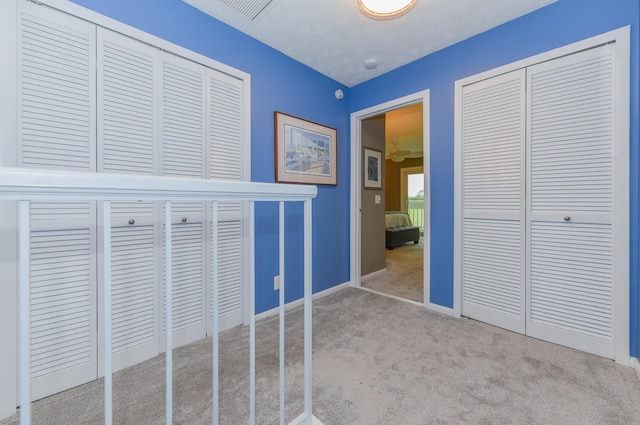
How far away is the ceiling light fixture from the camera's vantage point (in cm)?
166

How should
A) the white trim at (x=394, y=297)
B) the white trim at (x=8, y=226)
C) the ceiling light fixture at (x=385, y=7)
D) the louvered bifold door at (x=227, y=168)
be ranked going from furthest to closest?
the white trim at (x=394, y=297)
the louvered bifold door at (x=227, y=168)
the ceiling light fixture at (x=385, y=7)
the white trim at (x=8, y=226)

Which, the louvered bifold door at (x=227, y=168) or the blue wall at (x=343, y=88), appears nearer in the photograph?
the blue wall at (x=343, y=88)

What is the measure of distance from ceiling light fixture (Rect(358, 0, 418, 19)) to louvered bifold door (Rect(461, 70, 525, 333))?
3.12 feet

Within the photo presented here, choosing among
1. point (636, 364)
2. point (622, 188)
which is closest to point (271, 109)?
point (622, 188)

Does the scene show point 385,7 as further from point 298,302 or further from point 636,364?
point 636,364

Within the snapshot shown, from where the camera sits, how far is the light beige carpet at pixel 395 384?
129cm

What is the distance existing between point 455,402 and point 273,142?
2.15 m

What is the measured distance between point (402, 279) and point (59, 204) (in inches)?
126

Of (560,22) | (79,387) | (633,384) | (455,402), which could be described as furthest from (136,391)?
(560,22)

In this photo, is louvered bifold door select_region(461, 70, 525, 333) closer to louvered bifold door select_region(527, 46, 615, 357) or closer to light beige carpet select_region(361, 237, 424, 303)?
louvered bifold door select_region(527, 46, 615, 357)

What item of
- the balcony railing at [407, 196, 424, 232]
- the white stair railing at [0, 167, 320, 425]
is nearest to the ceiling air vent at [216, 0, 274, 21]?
the white stair railing at [0, 167, 320, 425]

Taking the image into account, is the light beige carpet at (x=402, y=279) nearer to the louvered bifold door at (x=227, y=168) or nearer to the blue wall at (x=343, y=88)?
the blue wall at (x=343, y=88)

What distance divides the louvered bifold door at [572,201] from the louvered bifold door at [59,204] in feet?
9.31

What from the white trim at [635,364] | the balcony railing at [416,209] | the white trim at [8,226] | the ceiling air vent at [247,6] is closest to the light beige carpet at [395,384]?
the white trim at [635,364]
